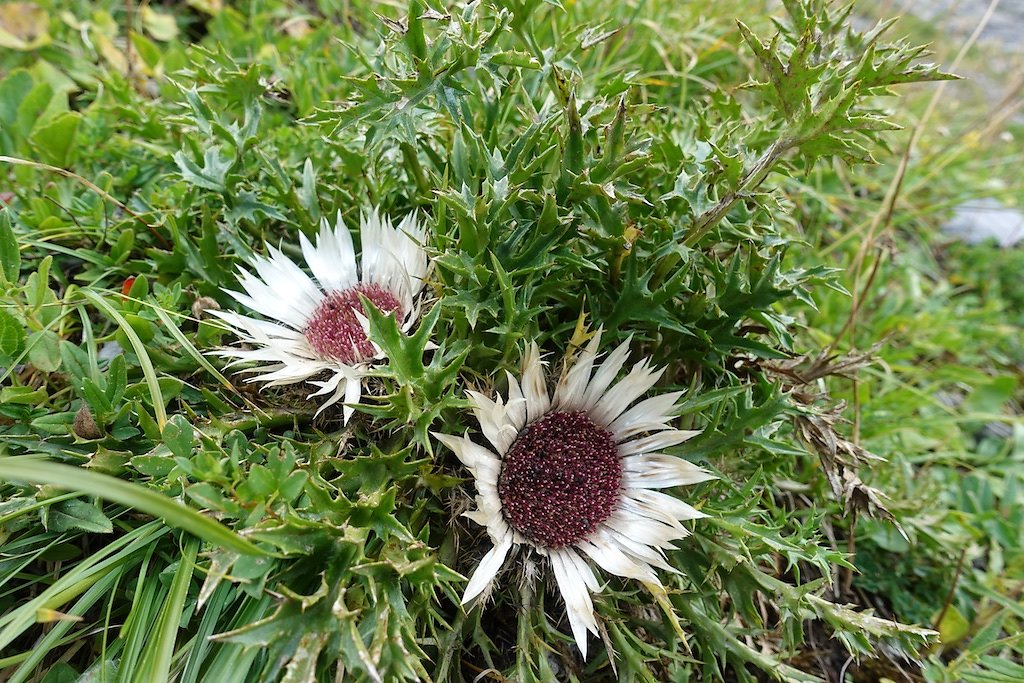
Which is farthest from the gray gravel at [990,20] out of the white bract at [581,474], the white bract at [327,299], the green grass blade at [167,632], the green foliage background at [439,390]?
the green grass blade at [167,632]

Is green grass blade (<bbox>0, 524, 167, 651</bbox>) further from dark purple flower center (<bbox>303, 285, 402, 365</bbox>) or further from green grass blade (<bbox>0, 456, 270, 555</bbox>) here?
dark purple flower center (<bbox>303, 285, 402, 365</bbox>)

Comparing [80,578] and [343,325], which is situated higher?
[343,325]

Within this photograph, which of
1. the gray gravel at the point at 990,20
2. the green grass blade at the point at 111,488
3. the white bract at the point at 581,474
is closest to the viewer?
the green grass blade at the point at 111,488

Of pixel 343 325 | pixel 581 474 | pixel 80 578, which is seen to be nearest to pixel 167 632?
pixel 80 578

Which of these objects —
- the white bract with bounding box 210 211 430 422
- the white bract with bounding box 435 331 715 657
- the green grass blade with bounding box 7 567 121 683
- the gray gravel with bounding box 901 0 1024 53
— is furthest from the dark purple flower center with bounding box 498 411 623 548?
the gray gravel with bounding box 901 0 1024 53

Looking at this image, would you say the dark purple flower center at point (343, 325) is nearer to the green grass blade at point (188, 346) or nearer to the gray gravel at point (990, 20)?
the green grass blade at point (188, 346)

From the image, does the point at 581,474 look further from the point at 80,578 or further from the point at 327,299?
the point at 80,578

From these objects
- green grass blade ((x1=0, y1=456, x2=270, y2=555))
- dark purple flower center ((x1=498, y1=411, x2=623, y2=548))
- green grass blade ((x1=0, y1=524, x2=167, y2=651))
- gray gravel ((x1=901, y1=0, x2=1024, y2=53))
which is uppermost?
gray gravel ((x1=901, y1=0, x2=1024, y2=53))
